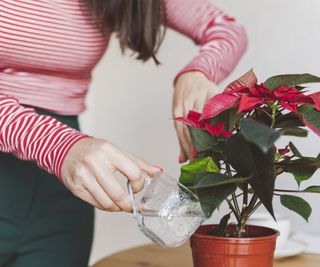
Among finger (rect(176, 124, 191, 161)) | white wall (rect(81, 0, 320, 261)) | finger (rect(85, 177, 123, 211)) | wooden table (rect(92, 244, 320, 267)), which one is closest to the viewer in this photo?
finger (rect(85, 177, 123, 211))

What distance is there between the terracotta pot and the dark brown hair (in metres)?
0.58

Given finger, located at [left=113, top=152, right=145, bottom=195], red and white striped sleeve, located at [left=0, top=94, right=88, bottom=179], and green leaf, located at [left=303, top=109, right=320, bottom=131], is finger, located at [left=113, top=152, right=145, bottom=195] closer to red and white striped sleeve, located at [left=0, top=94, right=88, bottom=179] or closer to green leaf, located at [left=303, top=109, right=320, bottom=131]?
red and white striped sleeve, located at [left=0, top=94, right=88, bottom=179]

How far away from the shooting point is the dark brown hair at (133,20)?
115cm

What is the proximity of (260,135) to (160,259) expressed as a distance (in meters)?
0.66

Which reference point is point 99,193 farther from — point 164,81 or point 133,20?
point 164,81

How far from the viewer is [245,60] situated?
180 centimetres

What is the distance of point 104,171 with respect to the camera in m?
0.76

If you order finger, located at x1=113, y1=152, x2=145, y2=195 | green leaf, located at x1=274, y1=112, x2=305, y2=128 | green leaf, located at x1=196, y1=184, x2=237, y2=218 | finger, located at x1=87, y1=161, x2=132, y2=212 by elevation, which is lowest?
finger, located at x1=87, y1=161, x2=132, y2=212

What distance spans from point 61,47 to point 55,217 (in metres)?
0.34

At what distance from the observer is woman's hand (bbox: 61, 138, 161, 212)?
750 millimetres

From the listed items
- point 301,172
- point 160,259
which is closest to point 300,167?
point 301,172

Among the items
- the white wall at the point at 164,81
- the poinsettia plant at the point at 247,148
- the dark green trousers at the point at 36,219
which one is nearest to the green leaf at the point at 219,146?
the poinsettia plant at the point at 247,148

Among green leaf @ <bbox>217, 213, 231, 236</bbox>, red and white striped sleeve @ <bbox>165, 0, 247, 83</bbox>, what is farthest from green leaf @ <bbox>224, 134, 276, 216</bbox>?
red and white striped sleeve @ <bbox>165, 0, 247, 83</bbox>

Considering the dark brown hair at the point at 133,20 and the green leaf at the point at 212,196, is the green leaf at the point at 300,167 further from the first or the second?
the dark brown hair at the point at 133,20
